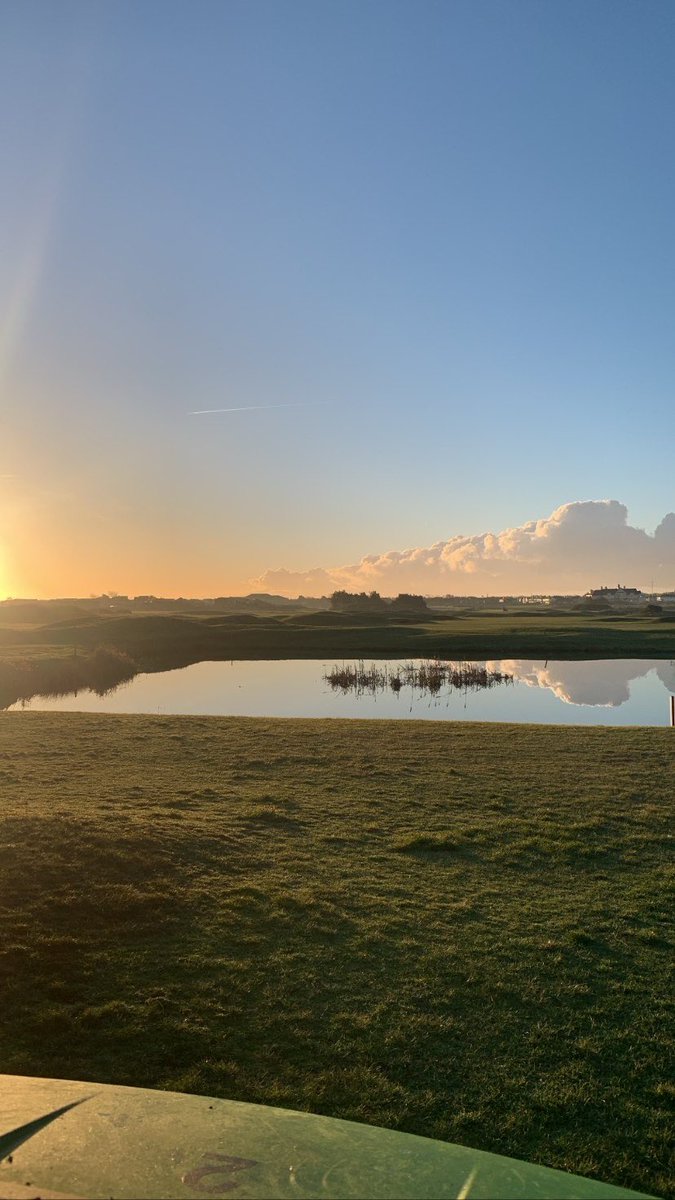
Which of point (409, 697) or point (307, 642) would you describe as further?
point (307, 642)

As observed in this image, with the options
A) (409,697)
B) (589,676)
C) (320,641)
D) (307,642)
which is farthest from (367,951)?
(320,641)

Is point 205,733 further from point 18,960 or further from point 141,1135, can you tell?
point 141,1135

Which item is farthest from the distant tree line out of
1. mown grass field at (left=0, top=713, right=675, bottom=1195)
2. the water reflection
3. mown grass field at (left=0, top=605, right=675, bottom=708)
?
mown grass field at (left=0, top=713, right=675, bottom=1195)

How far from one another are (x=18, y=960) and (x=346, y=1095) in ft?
10.8

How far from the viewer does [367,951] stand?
693 cm

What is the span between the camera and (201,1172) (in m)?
2.99

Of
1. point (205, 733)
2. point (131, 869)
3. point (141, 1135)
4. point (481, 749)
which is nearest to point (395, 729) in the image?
point (481, 749)

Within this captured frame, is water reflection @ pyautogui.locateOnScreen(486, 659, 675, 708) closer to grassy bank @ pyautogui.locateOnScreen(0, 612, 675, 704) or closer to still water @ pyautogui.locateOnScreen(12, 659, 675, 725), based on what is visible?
still water @ pyautogui.locateOnScreen(12, 659, 675, 725)

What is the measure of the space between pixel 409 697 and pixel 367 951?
2677cm

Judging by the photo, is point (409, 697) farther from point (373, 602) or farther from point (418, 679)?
point (373, 602)

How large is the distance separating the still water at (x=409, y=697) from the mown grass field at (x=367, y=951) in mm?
14534

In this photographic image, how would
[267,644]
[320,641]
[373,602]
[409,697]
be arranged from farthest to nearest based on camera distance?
[373,602] < [320,641] < [267,644] < [409,697]

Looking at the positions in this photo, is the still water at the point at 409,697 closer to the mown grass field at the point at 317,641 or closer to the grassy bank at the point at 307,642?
the grassy bank at the point at 307,642

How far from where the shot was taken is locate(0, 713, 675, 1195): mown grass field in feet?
16.0
